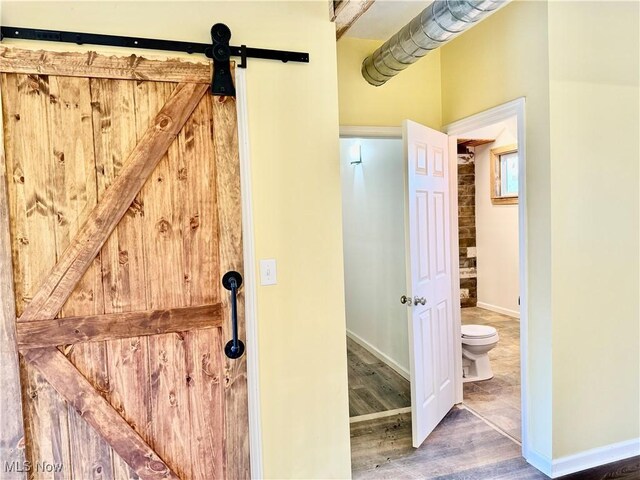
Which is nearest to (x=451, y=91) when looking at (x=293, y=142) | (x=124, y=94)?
(x=293, y=142)

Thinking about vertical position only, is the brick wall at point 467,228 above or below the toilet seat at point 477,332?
above

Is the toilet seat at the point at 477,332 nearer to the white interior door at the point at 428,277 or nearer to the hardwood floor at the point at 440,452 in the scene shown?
the white interior door at the point at 428,277

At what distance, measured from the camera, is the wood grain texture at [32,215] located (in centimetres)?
157

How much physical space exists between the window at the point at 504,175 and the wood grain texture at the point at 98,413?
190 inches

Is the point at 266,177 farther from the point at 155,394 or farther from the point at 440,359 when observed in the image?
the point at 440,359

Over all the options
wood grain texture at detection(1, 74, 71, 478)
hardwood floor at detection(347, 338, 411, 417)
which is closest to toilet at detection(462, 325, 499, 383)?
hardwood floor at detection(347, 338, 411, 417)

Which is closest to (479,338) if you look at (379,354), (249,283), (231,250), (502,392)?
(502,392)

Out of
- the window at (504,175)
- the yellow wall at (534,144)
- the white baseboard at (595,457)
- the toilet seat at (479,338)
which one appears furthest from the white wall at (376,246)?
the window at (504,175)

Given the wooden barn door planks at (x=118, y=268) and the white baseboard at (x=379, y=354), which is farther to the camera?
A: the white baseboard at (x=379, y=354)

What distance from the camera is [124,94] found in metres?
1.67

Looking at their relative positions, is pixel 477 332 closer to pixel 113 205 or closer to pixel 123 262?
pixel 123 262

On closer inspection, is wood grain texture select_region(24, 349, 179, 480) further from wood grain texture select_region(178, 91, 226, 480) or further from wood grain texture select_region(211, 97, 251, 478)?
wood grain texture select_region(211, 97, 251, 478)

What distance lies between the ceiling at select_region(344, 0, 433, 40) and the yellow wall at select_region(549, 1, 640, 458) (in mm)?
726

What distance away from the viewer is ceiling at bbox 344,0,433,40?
2330 mm
